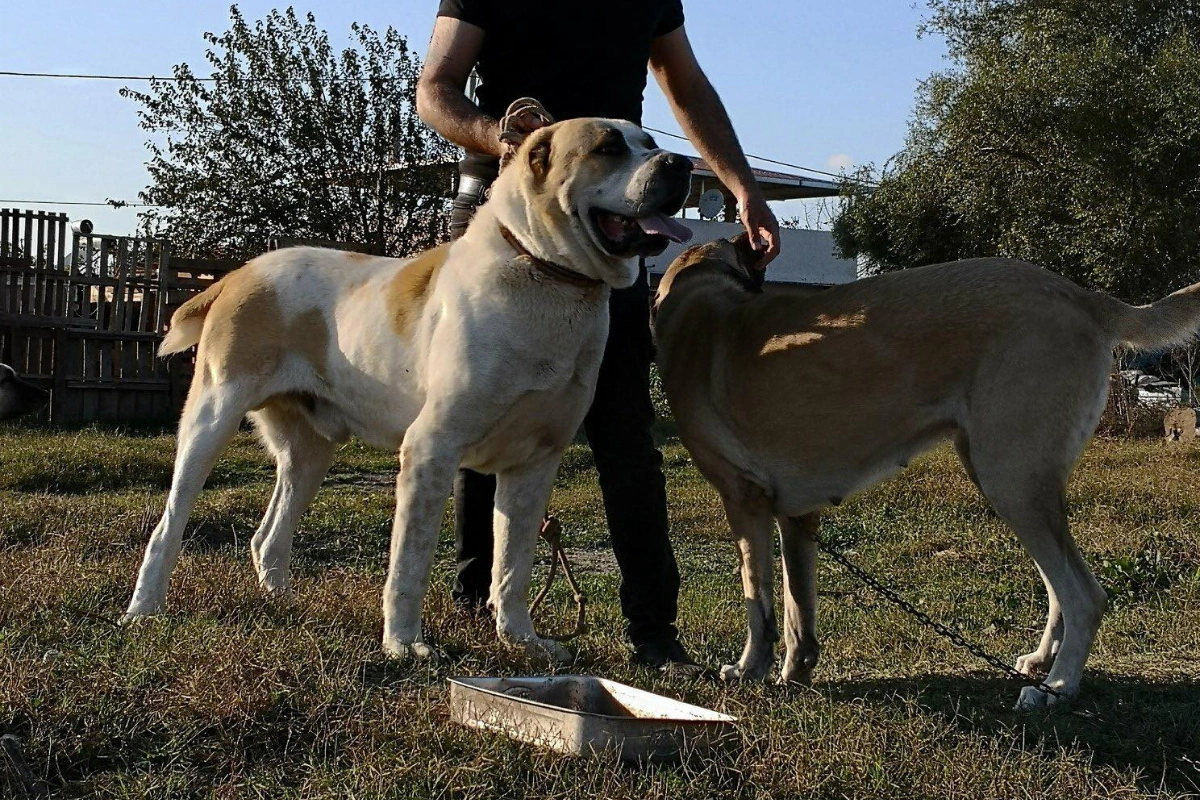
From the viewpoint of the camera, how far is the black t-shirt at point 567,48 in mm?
4098

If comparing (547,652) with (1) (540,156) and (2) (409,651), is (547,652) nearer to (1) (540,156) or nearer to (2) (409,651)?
(2) (409,651)

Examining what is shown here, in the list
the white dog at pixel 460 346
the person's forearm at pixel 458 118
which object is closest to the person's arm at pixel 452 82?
the person's forearm at pixel 458 118

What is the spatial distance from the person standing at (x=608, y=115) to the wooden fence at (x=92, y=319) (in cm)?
984

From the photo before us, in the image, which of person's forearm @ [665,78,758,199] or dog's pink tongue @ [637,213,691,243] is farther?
person's forearm @ [665,78,758,199]

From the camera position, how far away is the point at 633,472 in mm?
4129

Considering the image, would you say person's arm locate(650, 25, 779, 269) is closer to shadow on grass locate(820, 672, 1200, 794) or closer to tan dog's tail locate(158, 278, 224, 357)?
shadow on grass locate(820, 672, 1200, 794)

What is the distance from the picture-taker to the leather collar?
3.66 metres

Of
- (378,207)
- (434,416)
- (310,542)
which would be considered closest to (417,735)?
(434,416)

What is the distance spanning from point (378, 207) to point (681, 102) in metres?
14.2

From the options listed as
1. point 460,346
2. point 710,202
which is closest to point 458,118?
point 460,346

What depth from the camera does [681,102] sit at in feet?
14.9

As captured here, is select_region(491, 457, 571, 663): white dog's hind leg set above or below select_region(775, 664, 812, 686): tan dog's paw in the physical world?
above

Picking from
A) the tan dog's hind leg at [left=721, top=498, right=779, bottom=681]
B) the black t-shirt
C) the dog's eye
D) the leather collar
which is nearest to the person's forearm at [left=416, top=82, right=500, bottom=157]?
the black t-shirt

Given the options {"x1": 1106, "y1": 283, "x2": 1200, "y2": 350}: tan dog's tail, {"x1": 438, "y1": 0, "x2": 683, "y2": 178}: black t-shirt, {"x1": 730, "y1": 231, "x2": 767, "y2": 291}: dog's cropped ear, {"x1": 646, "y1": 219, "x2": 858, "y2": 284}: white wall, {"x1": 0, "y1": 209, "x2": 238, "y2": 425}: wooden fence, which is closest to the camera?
{"x1": 1106, "y1": 283, "x2": 1200, "y2": 350}: tan dog's tail
